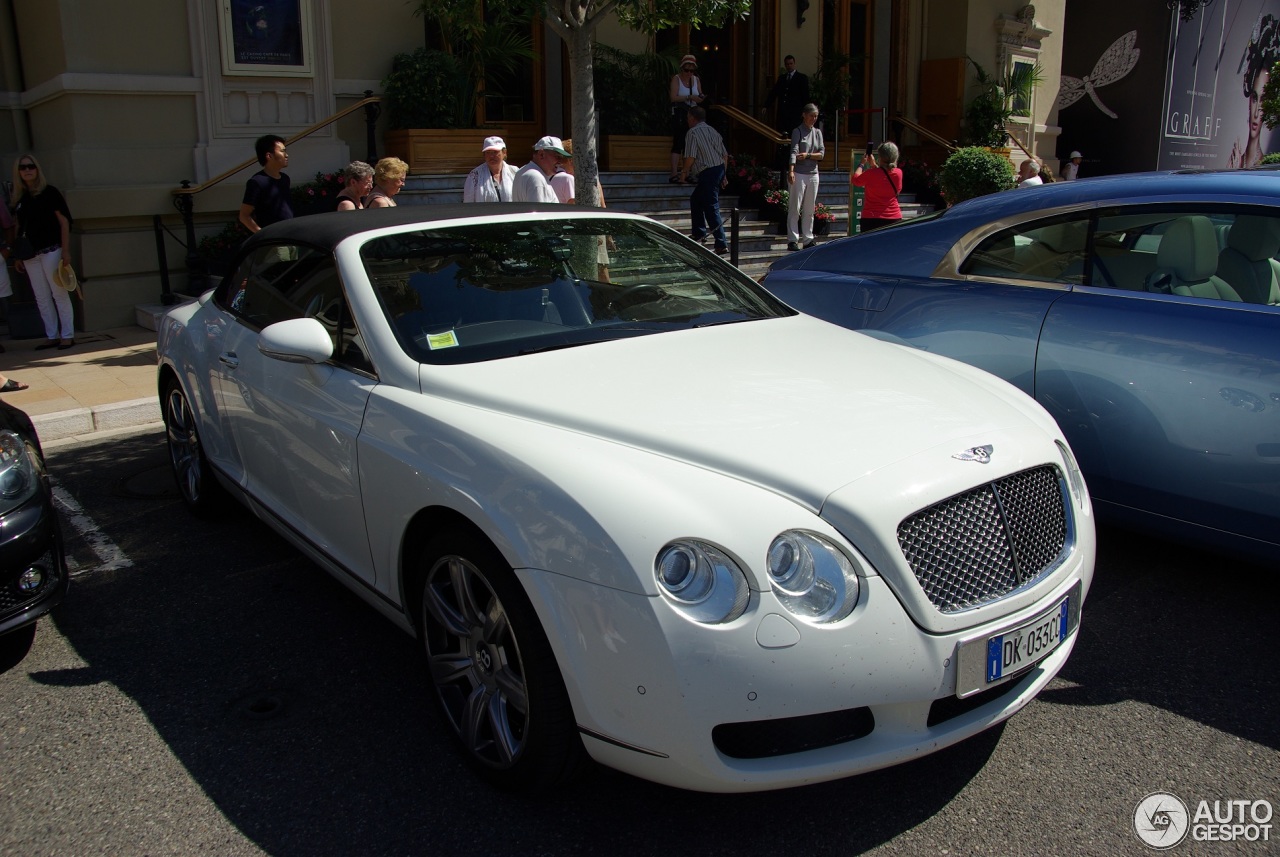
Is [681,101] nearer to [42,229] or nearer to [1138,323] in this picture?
[42,229]

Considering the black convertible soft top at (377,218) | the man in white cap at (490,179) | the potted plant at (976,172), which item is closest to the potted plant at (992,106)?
the potted plant at (976,172)

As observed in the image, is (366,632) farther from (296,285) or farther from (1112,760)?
(1112,760)

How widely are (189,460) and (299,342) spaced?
6.91 ft

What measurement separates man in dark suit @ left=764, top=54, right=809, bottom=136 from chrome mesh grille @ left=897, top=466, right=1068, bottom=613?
13.1 meters

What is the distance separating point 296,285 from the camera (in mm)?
4035

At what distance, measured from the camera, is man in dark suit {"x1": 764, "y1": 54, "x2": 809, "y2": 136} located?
15000mm

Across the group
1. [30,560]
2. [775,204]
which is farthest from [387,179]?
[775,204]

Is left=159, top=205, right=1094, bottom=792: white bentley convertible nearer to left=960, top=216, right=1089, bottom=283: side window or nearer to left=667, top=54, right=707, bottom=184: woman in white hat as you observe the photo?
left=960, top=216, right=1089, bottom=283: side window

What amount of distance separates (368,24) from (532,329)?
390 inches

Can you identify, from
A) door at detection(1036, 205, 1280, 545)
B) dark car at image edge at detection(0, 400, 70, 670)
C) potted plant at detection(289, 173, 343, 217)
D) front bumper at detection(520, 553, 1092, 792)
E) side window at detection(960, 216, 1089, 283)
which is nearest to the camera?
front bumper at detection(520, 553, 1092, 792)

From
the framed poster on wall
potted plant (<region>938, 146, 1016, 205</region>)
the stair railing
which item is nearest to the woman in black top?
the stair railing

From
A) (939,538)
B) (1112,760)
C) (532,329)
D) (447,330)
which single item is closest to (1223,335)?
(1112,760)

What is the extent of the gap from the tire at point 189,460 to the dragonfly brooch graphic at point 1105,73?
21925mm

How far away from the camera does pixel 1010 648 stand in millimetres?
2562
